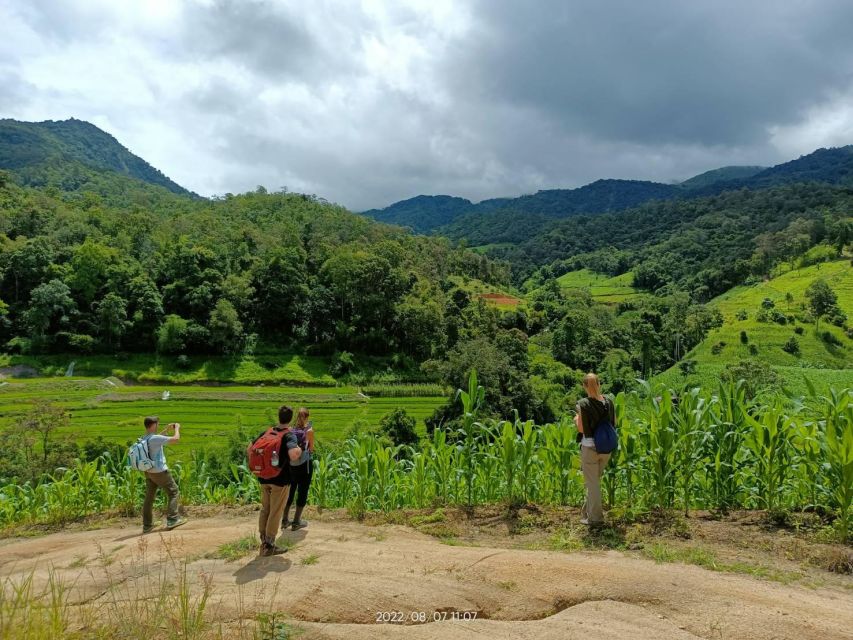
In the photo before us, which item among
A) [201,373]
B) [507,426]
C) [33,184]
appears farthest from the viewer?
[33,184]

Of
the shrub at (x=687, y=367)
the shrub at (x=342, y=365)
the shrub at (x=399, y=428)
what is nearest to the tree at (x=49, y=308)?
the shrub at (x=342, y=365)

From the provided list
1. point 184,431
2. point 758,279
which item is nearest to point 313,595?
point 184,431

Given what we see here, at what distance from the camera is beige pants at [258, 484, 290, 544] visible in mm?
5453

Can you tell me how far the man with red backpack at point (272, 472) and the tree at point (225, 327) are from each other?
5420 cm

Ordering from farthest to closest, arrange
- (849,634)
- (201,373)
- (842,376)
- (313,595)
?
1. (201,373)
2. (842,376)
3. (313,595)
4. (849,634)

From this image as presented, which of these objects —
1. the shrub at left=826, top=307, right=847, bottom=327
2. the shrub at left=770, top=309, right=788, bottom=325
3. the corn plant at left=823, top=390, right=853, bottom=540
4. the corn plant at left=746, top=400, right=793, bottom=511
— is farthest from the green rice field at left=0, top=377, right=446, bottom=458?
the shrub at left=826, top=307, right=847, bottom=327

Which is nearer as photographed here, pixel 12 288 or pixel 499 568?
pixel 499 568

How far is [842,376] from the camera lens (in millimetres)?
35750

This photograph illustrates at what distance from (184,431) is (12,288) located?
131 ft

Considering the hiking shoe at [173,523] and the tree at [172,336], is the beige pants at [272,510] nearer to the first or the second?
the hiking shoe at [173,523]

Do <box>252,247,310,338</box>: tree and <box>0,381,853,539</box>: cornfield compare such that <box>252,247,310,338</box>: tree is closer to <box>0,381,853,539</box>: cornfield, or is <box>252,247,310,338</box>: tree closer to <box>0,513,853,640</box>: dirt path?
<box>0,381,853,539</box>: cornfield

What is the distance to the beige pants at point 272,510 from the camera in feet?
17.9

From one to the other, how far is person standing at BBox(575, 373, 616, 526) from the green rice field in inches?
1150

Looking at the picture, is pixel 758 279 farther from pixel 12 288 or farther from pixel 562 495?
pixel 12 288
